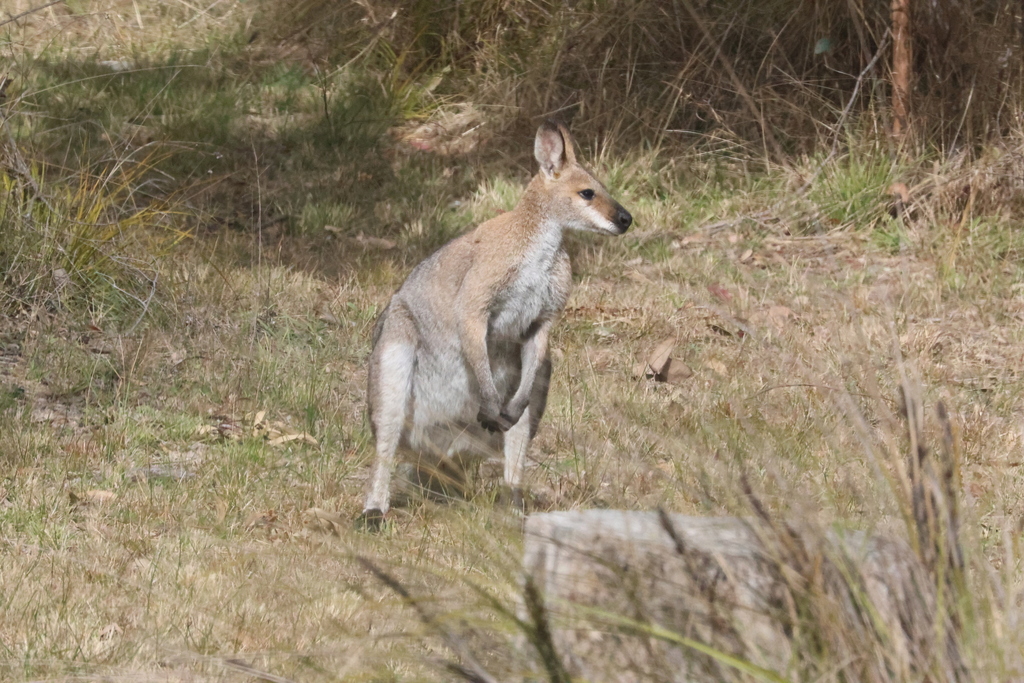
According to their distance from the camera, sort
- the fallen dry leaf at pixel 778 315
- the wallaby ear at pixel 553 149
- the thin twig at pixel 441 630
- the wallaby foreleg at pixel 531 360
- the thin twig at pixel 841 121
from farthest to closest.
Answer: the thin twig at pixel 841 121 → the fallen dry leaf at pixel 778 315 → the wallaby ear at pixel 553 149 → the wallaby foreleg at pixel 531 360 → the thin twig at pixel 441 630

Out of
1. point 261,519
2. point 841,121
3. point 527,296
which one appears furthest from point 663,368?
point 841,121

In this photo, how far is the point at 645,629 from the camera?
2137mm

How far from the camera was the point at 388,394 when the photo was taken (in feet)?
15.4

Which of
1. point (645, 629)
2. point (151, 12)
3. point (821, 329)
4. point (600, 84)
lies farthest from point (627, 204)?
point (645, 629)

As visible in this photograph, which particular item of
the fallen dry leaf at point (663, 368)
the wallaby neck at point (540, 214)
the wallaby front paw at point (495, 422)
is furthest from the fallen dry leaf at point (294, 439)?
the fallen dry leaf at point (663, 368)

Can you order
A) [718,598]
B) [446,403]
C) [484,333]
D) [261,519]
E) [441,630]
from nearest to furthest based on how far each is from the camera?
1. [441,630]
2. [718,598]
3. [261,519]
4. [484,333]
5. [446,403]

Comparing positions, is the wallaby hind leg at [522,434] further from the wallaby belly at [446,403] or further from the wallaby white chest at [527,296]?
the wallaby white chest at [527,296]

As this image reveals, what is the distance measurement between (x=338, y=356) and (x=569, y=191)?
5.84 ft

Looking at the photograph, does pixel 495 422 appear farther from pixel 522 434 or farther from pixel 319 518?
pixel 319 518

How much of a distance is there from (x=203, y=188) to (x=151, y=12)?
345 centimetres

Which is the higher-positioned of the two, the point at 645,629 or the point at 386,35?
the point at 645,629

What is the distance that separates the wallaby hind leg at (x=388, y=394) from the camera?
4.48 meters

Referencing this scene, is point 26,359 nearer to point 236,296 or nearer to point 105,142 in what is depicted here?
point 236,296

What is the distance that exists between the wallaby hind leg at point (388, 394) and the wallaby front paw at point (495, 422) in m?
0.29
